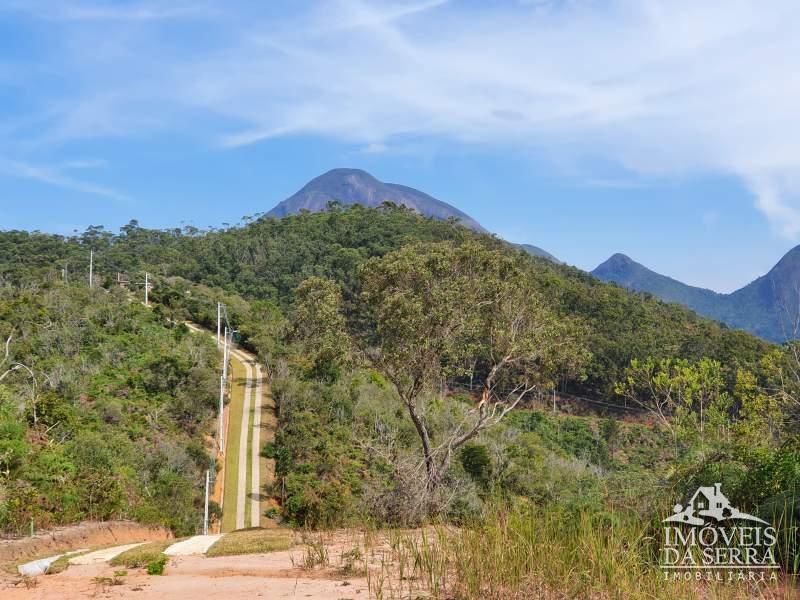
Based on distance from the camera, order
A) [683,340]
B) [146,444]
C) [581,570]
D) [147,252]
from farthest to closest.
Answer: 1. [147,252]
2. [683,340]
3. [146,444]
4. [581,570]

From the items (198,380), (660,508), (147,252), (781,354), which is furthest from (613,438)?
(147,252)

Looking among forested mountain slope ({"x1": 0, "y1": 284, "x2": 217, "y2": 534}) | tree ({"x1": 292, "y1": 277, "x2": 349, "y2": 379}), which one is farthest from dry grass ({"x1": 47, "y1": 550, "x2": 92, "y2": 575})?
tree ({"x1": 292, "y1": 277, "x2": 349, "y2": 379})

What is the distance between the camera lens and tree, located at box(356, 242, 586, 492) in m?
14.0

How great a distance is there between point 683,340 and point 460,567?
52.6 m

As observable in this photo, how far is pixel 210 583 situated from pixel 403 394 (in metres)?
9.27

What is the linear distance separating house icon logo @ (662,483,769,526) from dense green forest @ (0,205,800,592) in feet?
0.48

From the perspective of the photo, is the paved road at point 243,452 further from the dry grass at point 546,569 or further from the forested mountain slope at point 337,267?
the dry grass at point 546,569

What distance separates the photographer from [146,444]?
2481 cm

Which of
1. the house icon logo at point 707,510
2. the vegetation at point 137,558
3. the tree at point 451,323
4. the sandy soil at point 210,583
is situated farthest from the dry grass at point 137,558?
the tree at point 451,323

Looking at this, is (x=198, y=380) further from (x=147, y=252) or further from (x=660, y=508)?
(x=147, y=252)

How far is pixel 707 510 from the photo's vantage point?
18.3 feet

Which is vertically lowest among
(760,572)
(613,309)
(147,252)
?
(760,572)

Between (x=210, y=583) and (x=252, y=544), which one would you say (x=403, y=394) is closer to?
(x=252, y=544)

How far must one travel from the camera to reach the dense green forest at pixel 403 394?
8.88m
